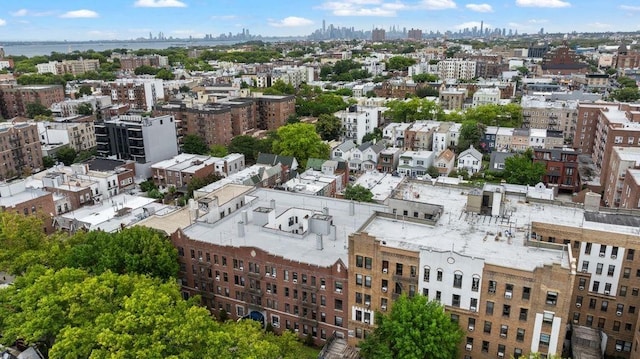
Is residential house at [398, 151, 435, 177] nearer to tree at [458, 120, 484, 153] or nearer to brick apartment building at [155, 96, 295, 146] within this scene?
tree at [458, 120, 484, 153]

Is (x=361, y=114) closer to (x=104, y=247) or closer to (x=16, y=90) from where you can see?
(x=104, y=247)

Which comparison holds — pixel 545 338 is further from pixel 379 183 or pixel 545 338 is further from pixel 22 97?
pixel 22 97

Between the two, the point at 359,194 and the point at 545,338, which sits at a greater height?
the point at 359,194

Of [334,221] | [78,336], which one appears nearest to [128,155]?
[334,221]

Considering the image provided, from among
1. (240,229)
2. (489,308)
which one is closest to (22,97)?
(240,229)

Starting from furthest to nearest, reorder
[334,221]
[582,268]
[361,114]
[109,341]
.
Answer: [361,114], [334,221], [582,268], [109,341]

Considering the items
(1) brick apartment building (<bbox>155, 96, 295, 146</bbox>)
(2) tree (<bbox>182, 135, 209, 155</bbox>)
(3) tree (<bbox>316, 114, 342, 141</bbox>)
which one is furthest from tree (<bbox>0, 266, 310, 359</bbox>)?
(3) tree (<bbox>316, 114, 342, 141</bbox>)
